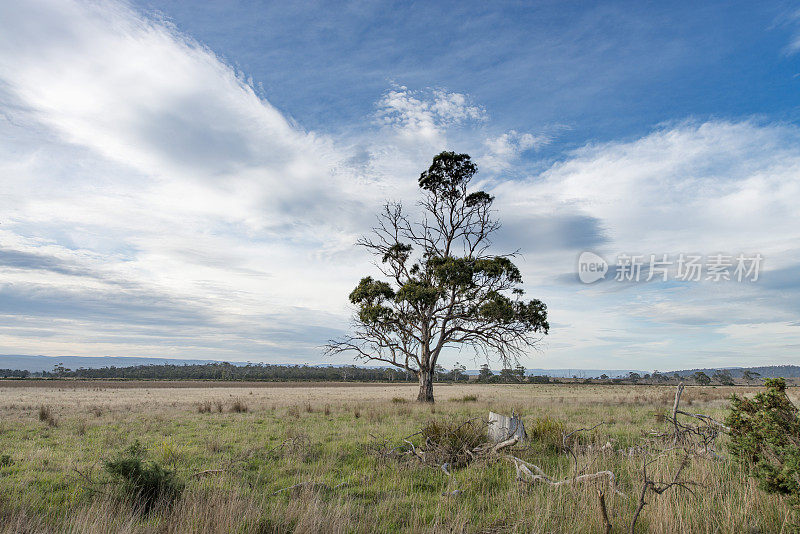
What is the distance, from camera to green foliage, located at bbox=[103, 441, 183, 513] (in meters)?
5.30

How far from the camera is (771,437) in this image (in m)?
4.48

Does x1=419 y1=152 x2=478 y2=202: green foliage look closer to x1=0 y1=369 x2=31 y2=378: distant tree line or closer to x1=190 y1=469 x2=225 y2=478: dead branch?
x1=190 y1=469 x2=225 y2=478: dead branch

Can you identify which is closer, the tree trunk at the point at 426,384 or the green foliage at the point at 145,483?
the green foliage at the point at 145,483

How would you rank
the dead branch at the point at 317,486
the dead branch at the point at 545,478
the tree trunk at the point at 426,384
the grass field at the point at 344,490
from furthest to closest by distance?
the tree trunk at the point at 426,384 < the dead branch at the point at 317,486 < the dead branch at the point at 545,478 < the grass field at the point at 344,490

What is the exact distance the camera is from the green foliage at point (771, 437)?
404 centimetres

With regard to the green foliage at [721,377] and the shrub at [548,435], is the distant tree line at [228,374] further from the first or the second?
the shrub at [548,435]

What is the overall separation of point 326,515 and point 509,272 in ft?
69.0

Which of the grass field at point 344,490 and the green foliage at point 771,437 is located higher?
the green foliage at point 771,437

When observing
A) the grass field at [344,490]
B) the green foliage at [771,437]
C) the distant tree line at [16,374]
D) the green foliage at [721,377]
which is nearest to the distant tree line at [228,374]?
the distant tree line at [16,374]

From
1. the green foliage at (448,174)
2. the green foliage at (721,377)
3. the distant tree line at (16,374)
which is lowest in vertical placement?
the distant tree line at (16,374)

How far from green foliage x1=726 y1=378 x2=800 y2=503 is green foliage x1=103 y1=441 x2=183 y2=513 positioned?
21.8 feet

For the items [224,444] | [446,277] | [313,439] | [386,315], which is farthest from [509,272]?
[224,444]

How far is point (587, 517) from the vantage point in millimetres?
4262

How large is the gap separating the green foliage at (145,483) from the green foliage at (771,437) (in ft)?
21.8
